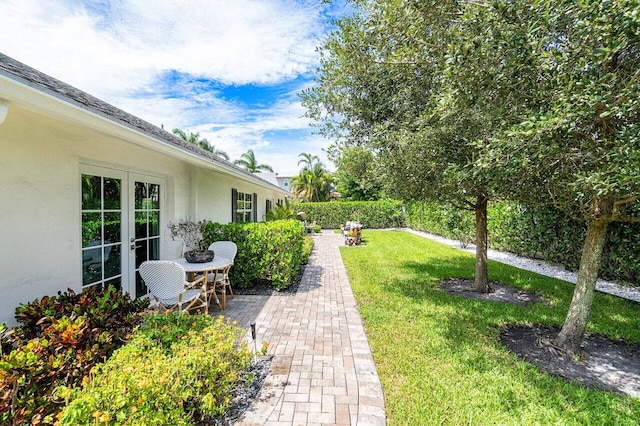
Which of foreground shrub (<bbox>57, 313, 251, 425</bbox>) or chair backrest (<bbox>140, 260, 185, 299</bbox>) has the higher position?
chair backrest (<bbox>140, 260, 185, 299</bbox>)

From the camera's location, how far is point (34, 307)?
3.46 meters

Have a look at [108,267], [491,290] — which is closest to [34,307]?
[108,267]

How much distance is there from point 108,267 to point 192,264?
143cm

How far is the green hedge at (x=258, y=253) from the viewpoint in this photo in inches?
291

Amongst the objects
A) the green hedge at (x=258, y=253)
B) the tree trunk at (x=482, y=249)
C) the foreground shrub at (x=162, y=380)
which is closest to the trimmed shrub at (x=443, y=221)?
the tree trunk at (x=482, y=249)

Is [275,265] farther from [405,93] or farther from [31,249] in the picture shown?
[405,93]

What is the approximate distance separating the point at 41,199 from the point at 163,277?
1979mm

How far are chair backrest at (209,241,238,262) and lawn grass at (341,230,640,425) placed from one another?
10.7 ft

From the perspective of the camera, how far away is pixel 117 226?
17.9 feet

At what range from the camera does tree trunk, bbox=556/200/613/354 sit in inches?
155

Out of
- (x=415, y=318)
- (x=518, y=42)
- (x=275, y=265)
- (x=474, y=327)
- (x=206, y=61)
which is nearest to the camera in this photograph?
(x=518, y=42)

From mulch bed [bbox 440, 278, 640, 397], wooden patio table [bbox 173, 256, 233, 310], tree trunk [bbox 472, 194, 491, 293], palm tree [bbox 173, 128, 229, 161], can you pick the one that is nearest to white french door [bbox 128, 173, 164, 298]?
wooden patio table [bbox 173, 256, 233, 310]

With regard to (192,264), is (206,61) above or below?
above

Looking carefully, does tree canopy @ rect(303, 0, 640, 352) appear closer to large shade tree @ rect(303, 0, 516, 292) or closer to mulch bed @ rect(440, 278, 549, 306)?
large shade tree @ rect(303, 0, 516, 292)
